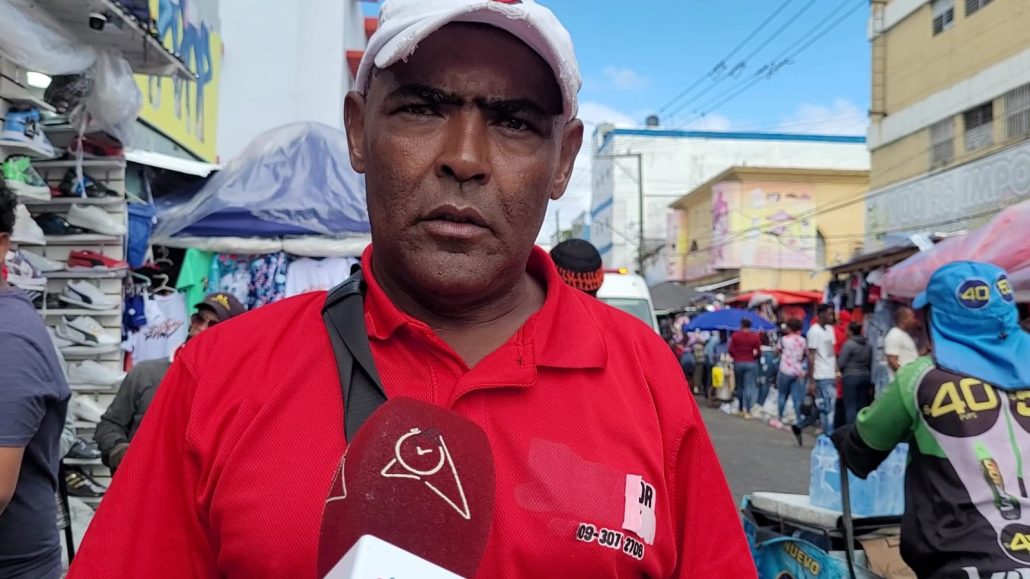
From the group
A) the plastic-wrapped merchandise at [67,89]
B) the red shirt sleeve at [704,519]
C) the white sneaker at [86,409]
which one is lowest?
the white sneaker at [86,409]

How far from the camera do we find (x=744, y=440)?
1408cm

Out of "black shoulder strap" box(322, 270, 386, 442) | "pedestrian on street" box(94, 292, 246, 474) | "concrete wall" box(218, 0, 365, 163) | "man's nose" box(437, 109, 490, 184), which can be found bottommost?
"pedestrian on street" box(94, 292, 246, 474)

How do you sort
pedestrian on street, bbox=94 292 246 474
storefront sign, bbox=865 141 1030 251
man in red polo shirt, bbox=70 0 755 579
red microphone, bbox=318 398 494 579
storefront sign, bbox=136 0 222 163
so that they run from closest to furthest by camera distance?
red microphone, bbox=318 398 494 579, man in red polo shirt, bbox=70 0 755 579, pedestrian on street, bbox=94 292 246 474, storefront sign, bbox=136 0 222 163, storefront sign, bbox=865 141 1030 251

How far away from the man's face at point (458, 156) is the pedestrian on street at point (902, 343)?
1018 cm

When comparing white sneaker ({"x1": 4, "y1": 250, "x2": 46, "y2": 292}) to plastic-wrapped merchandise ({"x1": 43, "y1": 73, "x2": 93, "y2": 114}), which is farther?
plastic-wrapped merchandise ({"x1": 43, "y1": 73, "x2": 93, "y2": 114})

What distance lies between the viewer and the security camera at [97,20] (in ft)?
16.3

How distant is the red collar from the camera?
1.53 meters

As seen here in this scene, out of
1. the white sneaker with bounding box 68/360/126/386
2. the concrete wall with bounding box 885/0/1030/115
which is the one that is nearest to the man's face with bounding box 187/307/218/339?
the white sneaker with bounding box 68/360/126/386

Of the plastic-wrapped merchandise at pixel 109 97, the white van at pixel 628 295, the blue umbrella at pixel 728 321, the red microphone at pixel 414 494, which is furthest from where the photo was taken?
the blue umbrella at pixel 728 321

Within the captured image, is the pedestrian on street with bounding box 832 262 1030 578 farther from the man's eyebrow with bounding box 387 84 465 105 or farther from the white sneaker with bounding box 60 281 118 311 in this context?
the white sneaker with bounding box 60 281 118 311

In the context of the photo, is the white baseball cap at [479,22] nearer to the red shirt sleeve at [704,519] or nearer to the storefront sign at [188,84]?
the red shirt sleeve at [704,519]

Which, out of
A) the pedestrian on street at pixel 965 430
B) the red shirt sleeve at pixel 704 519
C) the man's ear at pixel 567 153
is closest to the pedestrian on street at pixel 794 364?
the pedestrian on street at pixel 965 430

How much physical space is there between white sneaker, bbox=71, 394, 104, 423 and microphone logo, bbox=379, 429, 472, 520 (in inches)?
239

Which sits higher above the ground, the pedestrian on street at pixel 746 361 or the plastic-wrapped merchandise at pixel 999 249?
the plastic-wrapped merchandise at pixel 999 249
